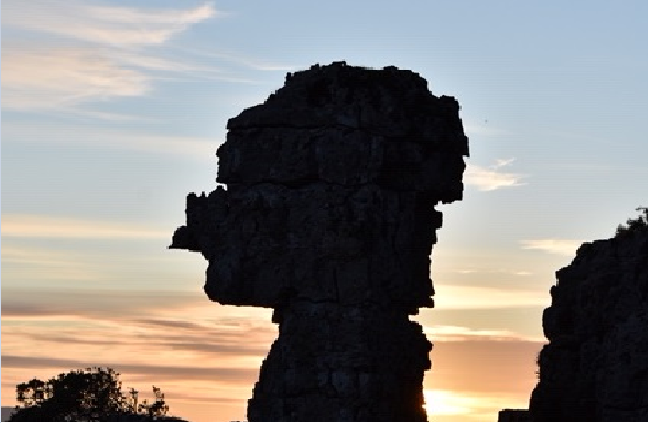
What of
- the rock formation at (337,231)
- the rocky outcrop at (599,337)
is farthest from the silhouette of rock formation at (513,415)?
the rock formation at (337,231)

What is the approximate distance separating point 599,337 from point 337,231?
473 inches

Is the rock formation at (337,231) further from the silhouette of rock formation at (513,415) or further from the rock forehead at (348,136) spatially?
the silhouette of rock formation at (513,415)

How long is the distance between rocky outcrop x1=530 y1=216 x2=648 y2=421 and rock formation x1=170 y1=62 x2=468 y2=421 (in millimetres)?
6763

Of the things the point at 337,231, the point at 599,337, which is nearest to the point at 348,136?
the point at 337,231

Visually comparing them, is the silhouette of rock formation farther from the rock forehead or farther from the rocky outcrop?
the rock forehead

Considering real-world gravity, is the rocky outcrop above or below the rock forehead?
below

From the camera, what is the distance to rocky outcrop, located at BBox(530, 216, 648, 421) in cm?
7288

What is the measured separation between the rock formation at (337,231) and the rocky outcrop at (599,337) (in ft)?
22.2

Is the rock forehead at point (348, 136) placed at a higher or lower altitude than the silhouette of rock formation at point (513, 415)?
higher

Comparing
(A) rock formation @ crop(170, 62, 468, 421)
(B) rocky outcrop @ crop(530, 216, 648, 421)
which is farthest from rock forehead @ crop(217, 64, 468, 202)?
(B) rocky outcrop @ crop(530, 216, 648, 421)

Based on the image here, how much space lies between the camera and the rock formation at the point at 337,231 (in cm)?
7175

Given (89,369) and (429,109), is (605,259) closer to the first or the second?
(429,109)

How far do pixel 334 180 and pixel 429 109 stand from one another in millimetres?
4740

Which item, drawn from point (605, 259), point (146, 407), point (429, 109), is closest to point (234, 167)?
point (429, 109)
